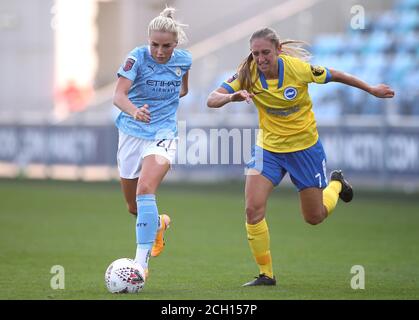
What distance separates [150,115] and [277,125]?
1046 mm

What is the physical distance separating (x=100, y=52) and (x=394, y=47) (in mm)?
9729

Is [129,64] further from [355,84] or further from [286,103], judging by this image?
[355,84]

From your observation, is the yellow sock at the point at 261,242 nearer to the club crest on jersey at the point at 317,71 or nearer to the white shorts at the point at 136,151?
the white shorts at the point at 136,151

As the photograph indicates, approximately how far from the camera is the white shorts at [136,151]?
27.1 feet

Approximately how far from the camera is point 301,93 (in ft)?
27.3

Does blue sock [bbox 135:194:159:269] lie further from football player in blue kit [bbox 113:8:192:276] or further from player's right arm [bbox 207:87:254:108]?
player's right arm [bbox 207:87:254:108]

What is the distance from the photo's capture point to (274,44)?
8.02 metres

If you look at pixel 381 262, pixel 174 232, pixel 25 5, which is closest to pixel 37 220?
pixel 174 232

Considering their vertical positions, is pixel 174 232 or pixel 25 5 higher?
pixel 25 5

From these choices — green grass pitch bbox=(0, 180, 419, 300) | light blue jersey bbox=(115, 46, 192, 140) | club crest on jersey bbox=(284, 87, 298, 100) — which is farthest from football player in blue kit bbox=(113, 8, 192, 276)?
club crest on jersey bbox=(284, 87, 298, 100)

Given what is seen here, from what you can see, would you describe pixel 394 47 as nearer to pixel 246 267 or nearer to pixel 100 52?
pixel 100 52

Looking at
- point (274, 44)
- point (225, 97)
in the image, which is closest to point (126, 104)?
point (225, 97)

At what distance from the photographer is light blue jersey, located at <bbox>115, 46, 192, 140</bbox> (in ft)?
27.3
